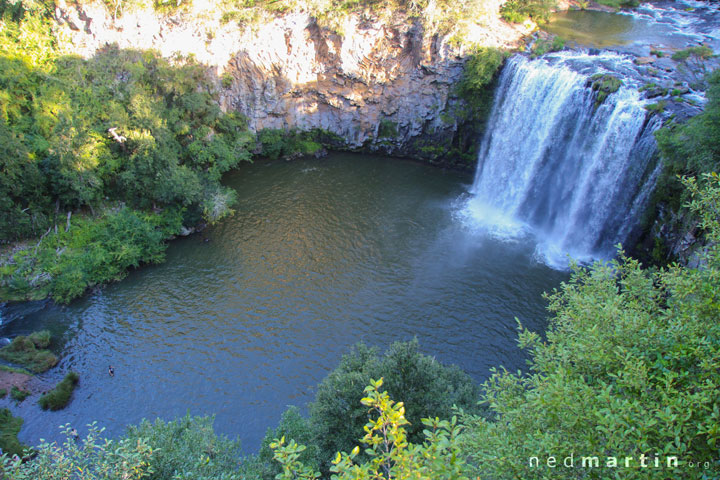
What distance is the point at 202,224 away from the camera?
99.7 feet

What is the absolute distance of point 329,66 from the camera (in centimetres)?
3703

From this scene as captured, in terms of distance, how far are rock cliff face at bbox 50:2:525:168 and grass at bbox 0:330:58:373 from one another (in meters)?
23.3

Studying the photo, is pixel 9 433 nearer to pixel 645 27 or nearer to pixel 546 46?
pixel 546 46

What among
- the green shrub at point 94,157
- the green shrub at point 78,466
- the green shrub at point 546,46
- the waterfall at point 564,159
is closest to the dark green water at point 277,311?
the green shrub at point 94,157

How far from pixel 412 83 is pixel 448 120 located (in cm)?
432

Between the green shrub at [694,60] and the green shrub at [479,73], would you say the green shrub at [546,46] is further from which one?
the green shrub at [694,60]

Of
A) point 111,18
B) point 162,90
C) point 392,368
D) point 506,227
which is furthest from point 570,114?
point 111,18

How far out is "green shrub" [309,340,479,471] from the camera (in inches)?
531

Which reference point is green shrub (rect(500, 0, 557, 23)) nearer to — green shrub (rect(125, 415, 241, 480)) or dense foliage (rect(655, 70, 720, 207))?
dense foliage (rect(655, 70, 720, 207))

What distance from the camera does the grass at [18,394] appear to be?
19.2m

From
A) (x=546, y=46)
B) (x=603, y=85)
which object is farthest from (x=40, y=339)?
(x=546, y=46)

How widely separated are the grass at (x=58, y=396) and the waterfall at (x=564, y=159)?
25.4 m

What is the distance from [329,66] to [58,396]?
98.5 feet

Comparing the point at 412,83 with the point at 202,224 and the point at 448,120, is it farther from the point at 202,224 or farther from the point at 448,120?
the point at 202,224
